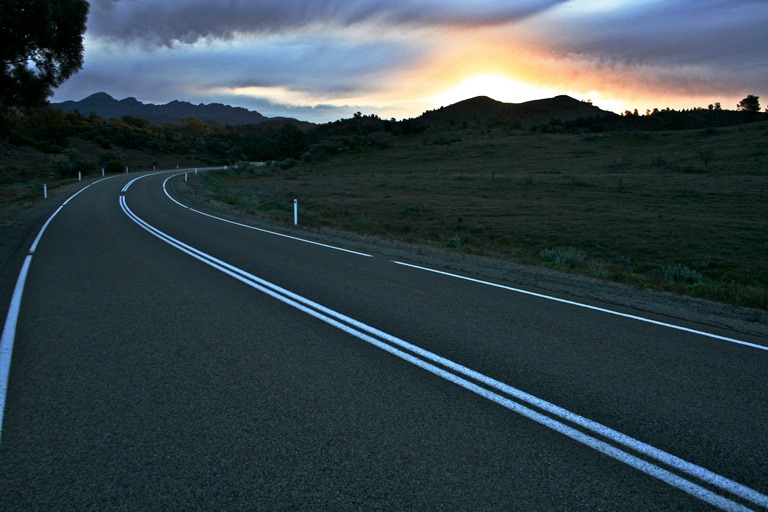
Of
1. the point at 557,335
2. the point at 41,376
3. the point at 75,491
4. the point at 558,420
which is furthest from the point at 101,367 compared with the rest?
the point at 557,335

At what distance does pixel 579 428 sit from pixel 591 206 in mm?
28735

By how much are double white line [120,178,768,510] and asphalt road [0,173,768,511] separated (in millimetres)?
18

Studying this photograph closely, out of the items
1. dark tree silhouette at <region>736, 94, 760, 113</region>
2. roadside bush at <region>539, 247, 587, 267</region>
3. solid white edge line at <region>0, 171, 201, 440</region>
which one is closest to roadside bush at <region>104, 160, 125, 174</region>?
solid white edge line at <region>0, 171, 201, 440</region>

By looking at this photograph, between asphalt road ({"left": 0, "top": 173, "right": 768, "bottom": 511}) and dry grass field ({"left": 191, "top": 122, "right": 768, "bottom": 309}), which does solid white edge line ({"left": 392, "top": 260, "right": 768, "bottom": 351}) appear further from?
dry grass field ({"left": 191, "top": 122, "right": 768, "bottom": 309})

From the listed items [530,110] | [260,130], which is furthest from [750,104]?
[260,130]

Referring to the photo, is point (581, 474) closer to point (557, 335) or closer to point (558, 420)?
point (558, 420)

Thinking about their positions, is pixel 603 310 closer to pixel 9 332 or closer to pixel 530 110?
pixel 9 332

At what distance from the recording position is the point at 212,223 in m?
18.1

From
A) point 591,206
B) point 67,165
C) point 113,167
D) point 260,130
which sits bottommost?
point 591,206

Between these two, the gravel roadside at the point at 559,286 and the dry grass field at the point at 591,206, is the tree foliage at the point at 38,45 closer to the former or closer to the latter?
the gravel roadside at the point at 559,286

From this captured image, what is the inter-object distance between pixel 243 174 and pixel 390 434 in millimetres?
64322

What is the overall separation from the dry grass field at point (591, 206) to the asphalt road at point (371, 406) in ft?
17.6

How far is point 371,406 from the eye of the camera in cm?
388

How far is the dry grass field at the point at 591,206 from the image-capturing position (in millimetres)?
15898
